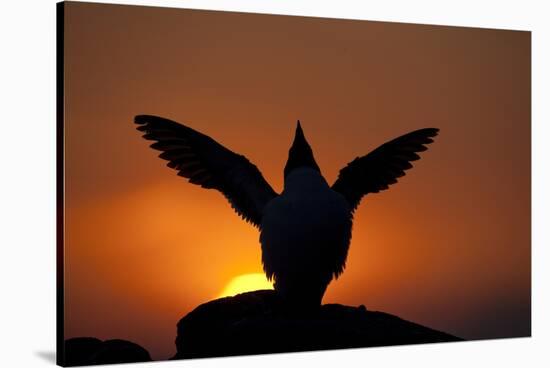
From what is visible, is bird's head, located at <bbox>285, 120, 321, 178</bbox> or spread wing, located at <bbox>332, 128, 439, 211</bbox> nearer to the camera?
bird's head, located at <bbox>285, 120, 321, 178</bbox>

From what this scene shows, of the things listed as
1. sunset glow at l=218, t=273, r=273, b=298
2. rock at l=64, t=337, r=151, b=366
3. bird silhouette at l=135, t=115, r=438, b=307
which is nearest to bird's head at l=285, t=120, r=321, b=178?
bird silhouette at l=135, t=115, r=438, b=307

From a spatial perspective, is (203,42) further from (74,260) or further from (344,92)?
(74,260)

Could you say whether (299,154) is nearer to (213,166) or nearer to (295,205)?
(295,205)

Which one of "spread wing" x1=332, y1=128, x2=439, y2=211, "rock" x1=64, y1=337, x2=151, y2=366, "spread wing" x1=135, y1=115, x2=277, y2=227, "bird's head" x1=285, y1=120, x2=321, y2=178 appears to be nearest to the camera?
"rock" x1=64, y1=337, x2=151, y2=366

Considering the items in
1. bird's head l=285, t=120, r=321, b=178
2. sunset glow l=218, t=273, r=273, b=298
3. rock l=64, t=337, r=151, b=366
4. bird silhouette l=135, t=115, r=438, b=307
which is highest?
bird's head l=285, t=120, r=321, b=178

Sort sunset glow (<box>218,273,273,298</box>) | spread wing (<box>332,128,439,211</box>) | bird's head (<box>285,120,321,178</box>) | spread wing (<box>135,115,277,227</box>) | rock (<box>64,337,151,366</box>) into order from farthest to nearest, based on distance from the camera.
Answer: spread wing (<box>332,128,439,211</box>) < bird's head (<box>285,120,321,178</box>) < sunset glow (<box>218,273,273,298</box>) < spread wing (<box>135,115,277,227</box>) < rock (<box>64,337,151,366</box>)

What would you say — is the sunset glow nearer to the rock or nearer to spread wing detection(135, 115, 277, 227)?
A: spread wing detection(135, 115, 277, 227)

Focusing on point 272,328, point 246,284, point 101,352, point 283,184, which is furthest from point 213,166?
point 101,352
